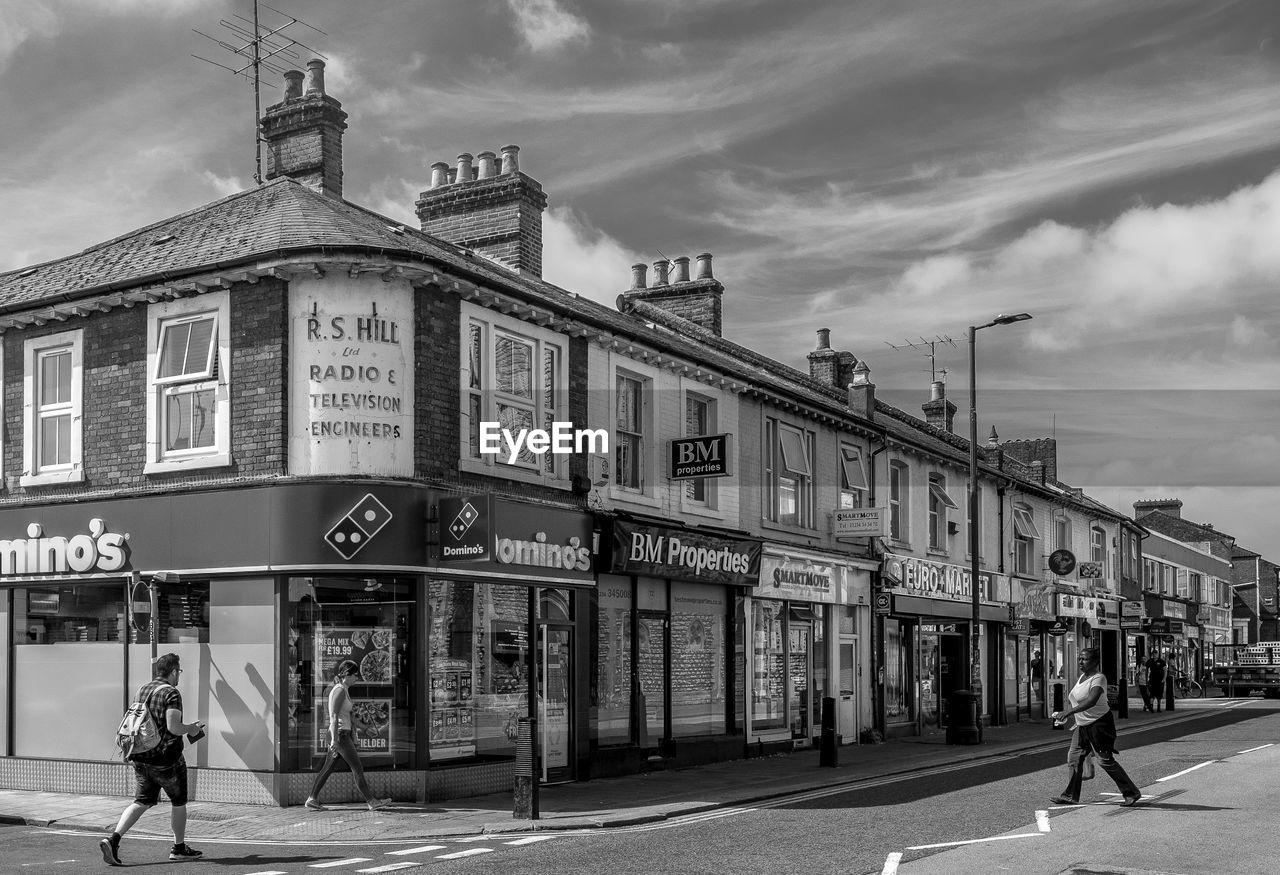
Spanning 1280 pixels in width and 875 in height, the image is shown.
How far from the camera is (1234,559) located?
92.4 m

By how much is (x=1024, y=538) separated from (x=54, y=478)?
27.7 m

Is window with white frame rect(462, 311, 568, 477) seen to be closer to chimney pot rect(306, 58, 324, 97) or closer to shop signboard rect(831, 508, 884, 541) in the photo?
chimney pot rect(306, 58, 324, 97)

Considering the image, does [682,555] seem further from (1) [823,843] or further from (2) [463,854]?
(2) [463,854]

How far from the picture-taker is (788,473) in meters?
25.4

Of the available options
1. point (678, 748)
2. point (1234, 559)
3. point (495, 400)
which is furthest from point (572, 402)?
point (1234, 559)

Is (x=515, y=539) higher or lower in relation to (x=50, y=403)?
lower

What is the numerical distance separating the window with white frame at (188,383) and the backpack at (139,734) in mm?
4752

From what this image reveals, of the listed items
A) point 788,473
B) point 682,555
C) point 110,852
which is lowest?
point 110,852

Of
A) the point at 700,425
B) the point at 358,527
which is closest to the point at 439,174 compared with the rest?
the point at 700,425

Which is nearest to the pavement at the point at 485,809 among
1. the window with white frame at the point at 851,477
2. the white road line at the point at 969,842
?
the white road line at the point at 969,842

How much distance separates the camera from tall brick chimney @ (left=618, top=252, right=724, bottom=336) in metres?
31.5

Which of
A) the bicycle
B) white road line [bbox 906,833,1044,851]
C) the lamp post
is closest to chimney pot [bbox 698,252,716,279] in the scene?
the lamp post

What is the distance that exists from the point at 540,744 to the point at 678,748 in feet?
12.3

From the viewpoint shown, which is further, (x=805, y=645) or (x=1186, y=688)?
(x=1186, y=688)
